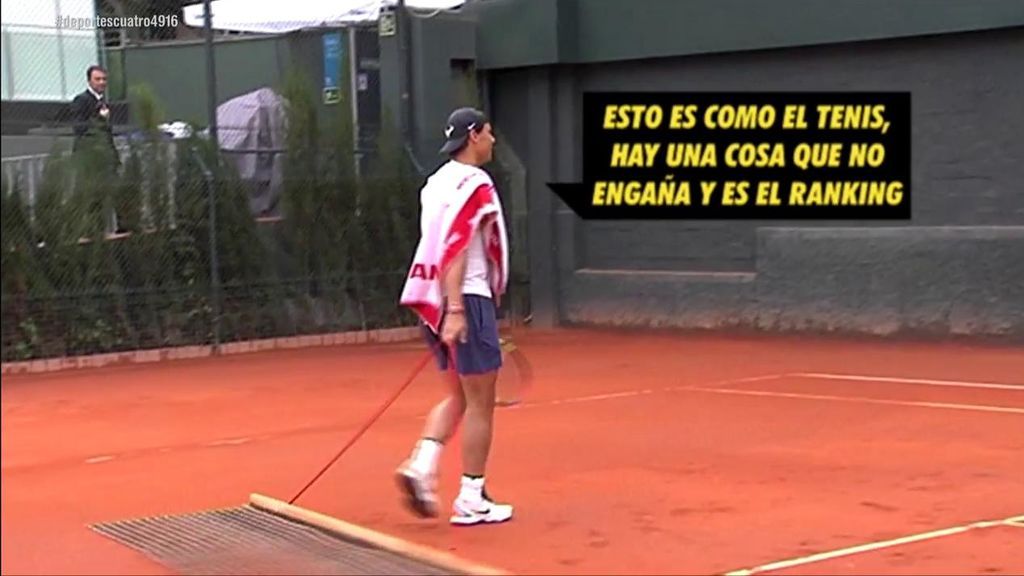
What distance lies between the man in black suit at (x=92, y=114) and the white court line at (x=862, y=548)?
11.4 metres

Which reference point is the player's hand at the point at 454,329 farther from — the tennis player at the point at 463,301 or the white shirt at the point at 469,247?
the white shirt at the point at 469,247

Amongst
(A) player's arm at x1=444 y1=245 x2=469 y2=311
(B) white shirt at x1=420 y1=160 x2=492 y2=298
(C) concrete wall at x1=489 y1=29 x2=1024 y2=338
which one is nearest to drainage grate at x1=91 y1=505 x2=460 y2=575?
(A) player's arm at x1=444 y1=245 x2=469 y2=311

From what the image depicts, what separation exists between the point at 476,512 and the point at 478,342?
2.71 feet

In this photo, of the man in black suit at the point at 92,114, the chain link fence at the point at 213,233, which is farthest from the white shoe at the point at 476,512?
the man in black suit at the point at 92,114

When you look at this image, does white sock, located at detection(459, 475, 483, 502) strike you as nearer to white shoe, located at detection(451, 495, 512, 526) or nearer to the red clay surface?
white shoe, located at detection(451, 495, 512, 526)

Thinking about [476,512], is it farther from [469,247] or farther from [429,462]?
[469,247]

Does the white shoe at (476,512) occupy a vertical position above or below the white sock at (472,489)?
below

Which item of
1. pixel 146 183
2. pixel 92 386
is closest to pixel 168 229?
pixel 146 183

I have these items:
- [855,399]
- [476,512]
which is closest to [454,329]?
[476,512]

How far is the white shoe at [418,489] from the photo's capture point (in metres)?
6.79

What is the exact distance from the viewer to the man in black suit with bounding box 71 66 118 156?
51.9 feet

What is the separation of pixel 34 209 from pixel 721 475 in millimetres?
8968

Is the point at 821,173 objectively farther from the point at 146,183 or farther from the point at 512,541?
the point at 512,541

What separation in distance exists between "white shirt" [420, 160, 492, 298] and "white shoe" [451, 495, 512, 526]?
3.18 feet
